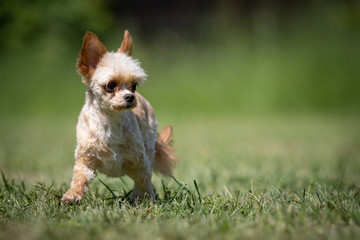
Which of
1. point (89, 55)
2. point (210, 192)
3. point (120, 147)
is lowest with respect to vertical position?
point (210, 192)

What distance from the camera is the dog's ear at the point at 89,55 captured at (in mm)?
2480

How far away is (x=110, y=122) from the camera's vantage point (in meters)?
2.52

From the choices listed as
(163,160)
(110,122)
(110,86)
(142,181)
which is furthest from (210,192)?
(110,86)

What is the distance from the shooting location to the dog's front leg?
7.41 feet

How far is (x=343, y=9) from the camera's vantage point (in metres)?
10.4

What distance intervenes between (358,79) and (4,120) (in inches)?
309

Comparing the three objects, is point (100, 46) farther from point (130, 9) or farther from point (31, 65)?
point (130, 9)

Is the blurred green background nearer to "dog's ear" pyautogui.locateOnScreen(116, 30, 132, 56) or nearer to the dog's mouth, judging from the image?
"dog's ear" pyautogui.locateOnScreen(116, 30, 132, 56)

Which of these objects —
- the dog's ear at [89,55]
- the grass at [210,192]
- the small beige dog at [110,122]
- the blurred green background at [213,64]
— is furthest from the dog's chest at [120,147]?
the blurred green background at [213,64]

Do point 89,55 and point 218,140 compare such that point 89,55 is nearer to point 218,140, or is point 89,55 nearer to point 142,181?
point 142,181

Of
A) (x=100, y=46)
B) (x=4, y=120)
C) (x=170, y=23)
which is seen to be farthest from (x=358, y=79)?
(x=100, y=46)

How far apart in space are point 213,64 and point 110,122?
830 centimetres

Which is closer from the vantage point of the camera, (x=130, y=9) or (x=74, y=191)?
(x=74, y=191)

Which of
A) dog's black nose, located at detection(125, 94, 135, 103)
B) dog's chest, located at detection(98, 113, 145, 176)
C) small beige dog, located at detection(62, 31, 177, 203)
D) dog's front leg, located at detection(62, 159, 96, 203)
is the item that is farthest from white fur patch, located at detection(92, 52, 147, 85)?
dog's front leg, located at detection(62, 159, 96, 203)
